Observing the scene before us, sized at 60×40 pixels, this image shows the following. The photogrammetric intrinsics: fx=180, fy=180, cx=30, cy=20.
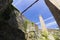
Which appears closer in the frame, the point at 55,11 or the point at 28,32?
the point at 55,11

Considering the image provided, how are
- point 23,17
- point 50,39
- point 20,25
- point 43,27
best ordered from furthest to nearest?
point 43,27 → point 50,39 → point 23,17 → point 20,25

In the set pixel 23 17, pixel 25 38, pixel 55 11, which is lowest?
pixel 25 38

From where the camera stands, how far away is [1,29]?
7859 mm

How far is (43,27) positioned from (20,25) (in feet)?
18.5

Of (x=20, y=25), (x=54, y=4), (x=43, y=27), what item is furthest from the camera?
Result: (x=43, y=27)

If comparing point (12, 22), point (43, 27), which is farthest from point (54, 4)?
point (43, 27)

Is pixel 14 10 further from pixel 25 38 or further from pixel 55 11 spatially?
pixel 55 11

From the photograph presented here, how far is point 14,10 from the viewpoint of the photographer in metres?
8.49

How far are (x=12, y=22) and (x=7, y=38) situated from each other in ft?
2.43

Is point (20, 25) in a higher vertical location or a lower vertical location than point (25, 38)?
higher

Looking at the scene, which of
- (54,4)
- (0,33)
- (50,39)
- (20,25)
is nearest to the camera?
(54,4)

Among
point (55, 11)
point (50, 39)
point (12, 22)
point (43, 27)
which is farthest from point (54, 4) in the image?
point (43, 27)

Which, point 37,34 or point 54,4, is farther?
point 37,34

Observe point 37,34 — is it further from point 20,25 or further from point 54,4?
point 54,4
